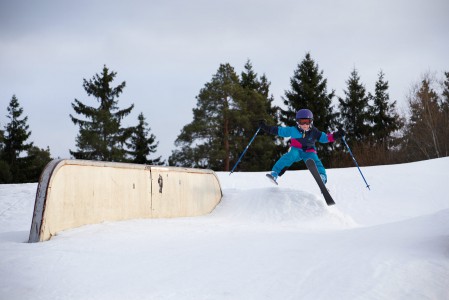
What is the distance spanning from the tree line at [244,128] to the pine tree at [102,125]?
0.23ft

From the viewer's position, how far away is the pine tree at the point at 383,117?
31500 mm

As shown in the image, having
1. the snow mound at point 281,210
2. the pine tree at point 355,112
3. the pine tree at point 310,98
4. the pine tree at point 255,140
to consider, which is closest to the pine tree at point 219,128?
the pine tree at point 255,140

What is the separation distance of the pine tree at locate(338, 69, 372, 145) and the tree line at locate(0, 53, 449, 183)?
92mm

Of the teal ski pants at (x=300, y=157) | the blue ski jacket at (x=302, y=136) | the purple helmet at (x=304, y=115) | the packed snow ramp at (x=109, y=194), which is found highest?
the purple helmet at (x=304, y=115)

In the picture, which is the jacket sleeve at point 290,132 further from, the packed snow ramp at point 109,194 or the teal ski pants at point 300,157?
the packed snow ramp at point 109,194

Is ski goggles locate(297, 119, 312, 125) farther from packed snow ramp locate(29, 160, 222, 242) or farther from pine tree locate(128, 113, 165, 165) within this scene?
pine tree locate(128, 113, 165, 165)

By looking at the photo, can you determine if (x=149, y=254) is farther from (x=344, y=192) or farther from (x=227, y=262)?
(x=344, y=192)

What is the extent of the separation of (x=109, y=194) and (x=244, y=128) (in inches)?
876

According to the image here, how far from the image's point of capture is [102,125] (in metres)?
25.6

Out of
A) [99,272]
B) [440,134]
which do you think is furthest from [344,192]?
[440,134]

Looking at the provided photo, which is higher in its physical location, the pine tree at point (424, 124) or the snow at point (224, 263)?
the pine tree at point (424, 124)

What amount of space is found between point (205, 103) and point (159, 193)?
20.9 m

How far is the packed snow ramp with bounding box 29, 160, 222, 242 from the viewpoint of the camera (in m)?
4.05

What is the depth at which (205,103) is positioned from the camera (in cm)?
2650
